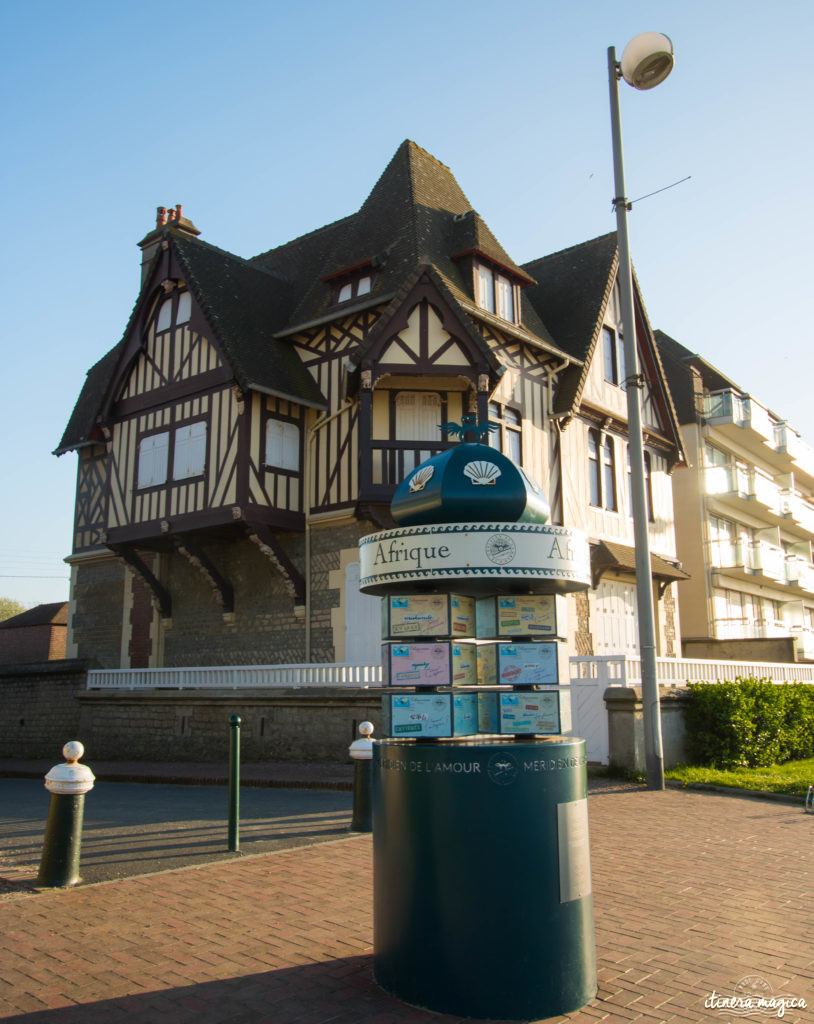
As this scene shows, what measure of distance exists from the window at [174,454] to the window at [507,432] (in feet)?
20.0

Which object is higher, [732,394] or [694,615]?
[732,394]

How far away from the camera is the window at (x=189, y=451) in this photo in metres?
18.4

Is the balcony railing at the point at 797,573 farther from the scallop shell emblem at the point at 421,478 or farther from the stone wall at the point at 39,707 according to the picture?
the scallop shell emblem at the point at 421,478

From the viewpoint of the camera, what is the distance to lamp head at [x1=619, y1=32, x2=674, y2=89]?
1062 centimetres

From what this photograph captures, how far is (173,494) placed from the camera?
61.5ft

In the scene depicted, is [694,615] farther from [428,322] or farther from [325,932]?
[325,932]

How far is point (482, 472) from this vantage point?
4.96m

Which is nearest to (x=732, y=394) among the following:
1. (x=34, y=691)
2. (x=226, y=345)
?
(x=226, y=345)

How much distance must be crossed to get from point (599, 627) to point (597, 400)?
18.0 feet

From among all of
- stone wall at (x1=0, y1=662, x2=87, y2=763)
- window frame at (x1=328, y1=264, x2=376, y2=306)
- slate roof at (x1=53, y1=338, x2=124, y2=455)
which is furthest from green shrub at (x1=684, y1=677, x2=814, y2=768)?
slate roof at (x1=53, y1=338, x2=124, y2=455)

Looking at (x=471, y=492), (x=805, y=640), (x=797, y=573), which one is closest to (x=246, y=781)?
(x=471, y=492)

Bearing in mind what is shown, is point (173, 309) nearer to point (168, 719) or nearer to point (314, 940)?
point (168, 719)

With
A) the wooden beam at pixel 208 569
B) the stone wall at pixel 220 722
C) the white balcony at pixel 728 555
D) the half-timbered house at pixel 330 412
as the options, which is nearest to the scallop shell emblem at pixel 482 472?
the stone wall at pixel 220 722

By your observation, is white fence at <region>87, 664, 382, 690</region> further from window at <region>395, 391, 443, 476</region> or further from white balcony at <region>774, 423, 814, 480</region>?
white balcony at <region>774, 423, 814, 480</region>
